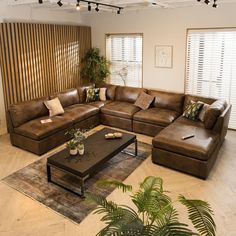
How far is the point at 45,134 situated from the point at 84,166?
1.50 metres

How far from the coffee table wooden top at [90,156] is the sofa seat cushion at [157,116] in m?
1.01

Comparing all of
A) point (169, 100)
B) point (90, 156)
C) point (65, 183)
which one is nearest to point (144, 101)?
point (169, 100)

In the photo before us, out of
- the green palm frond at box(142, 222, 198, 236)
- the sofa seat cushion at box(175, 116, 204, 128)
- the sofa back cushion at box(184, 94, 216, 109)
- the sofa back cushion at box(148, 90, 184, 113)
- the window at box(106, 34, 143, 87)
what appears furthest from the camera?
the window at box(106, 34, 143, 87)

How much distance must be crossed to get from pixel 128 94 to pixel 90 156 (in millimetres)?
2941

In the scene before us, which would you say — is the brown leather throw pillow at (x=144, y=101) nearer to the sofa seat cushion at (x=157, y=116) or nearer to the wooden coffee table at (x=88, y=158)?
the sofa seat cushion at (x=157, y=116)

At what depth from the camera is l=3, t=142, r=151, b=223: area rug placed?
3190 mm

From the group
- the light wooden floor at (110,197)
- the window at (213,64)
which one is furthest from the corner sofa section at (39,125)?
the window at (213,64)

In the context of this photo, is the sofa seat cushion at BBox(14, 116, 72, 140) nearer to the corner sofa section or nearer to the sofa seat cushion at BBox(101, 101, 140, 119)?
the corner sofa section

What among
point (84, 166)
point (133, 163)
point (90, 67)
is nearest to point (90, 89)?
point (90, 67)

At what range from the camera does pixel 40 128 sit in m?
4.61

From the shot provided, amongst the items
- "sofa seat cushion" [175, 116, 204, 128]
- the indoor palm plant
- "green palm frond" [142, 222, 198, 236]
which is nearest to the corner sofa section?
"sofa seat cushion" [175, 116, 204, 128]

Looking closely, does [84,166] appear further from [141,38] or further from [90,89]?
[141,38]

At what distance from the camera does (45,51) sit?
6023mm

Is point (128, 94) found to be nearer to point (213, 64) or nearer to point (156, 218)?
point (213, 64)
